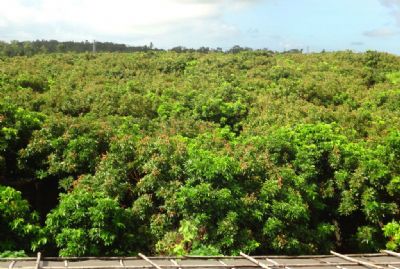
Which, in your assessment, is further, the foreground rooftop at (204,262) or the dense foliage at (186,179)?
the dense foliage at (186,179)

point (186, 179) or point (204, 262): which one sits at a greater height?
point (186, 179)

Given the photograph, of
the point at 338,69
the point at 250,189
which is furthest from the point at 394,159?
the point at 338,69

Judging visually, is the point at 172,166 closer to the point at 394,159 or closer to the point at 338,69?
the point at 394,159

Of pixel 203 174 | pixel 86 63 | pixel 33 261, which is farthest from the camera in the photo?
pixel 86 63

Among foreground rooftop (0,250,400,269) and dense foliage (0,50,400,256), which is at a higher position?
dense foliage (0,50,400,256)

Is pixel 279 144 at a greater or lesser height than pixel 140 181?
greater

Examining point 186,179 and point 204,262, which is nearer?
point 204,262

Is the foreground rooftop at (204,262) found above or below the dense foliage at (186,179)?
below

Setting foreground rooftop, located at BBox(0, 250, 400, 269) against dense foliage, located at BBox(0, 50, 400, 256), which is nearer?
foreground rooftop, located at BBox(0, 250, 400, 269)
